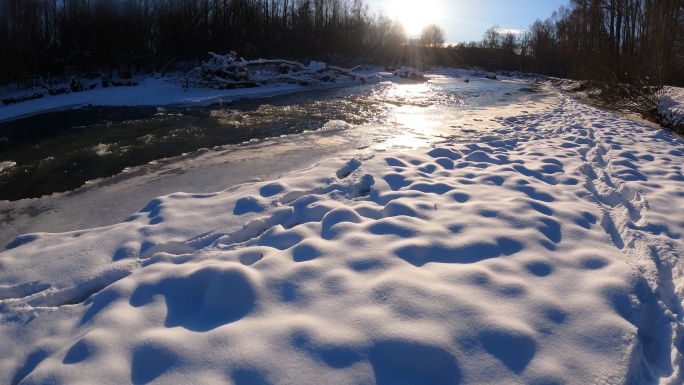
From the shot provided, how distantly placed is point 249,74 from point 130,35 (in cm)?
855

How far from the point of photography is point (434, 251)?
272cm

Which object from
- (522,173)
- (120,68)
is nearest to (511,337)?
(522,173)

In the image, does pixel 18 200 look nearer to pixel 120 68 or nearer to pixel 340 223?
pixel 340 223

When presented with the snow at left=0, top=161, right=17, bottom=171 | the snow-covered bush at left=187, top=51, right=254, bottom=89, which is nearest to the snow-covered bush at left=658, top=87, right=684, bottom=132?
the snow at left=0, top=161, right=17, bottom=171

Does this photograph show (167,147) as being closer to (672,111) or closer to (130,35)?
(672,111)

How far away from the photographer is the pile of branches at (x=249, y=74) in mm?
15841

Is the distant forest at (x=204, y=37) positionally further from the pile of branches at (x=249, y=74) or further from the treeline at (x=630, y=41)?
the pile of branches at (x=249, y=74)

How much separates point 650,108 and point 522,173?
→ 749 cm

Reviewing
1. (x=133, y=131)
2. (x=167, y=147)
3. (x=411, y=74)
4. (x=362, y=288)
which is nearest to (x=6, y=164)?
(x=167, y=147)

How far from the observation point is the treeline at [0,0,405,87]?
17.5 metres

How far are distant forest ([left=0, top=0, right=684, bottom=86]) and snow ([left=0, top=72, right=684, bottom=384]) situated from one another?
1077 cm

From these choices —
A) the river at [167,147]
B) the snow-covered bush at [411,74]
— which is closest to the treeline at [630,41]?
the river at [167,147]

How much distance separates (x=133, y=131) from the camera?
8164 millimetres

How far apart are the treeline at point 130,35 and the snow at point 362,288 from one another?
18261 millimetres
